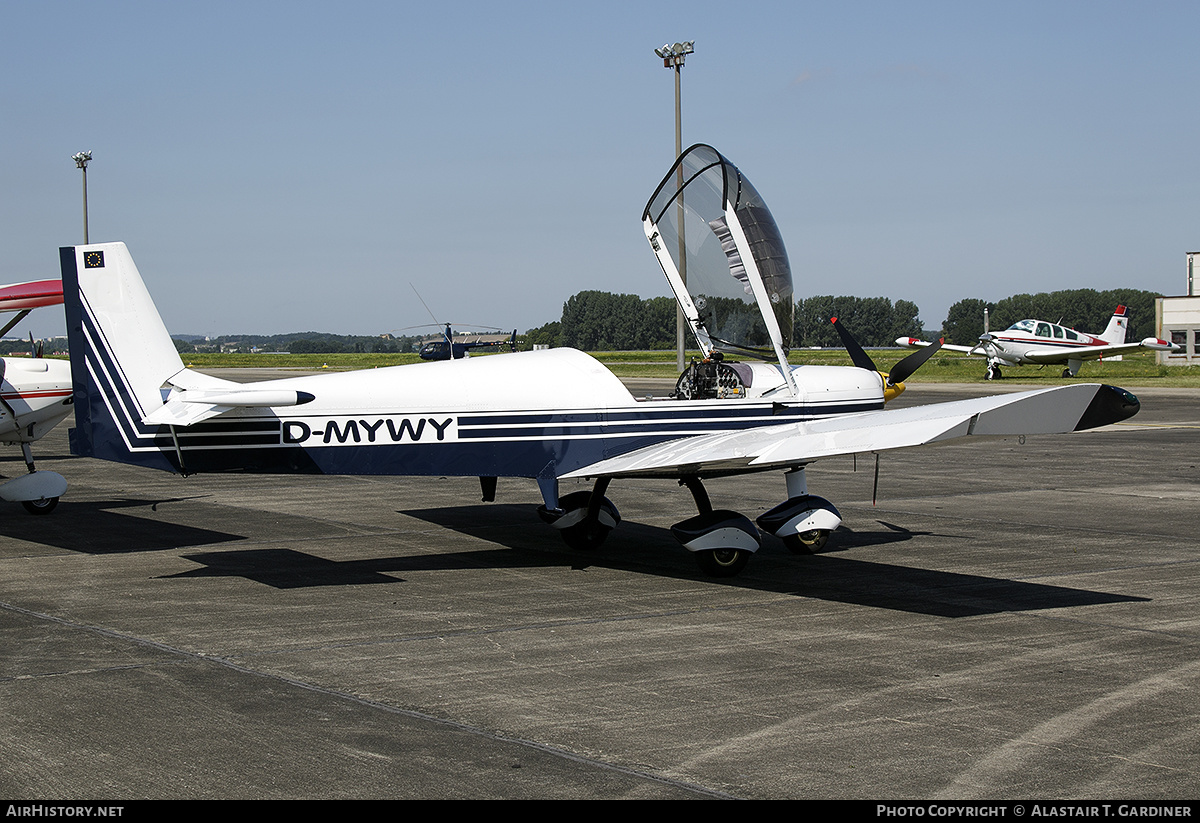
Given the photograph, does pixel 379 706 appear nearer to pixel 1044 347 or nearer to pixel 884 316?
pixel 1044 347

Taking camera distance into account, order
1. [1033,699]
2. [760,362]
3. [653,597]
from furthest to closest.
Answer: [760,362]
[653,597]
[1033,699]

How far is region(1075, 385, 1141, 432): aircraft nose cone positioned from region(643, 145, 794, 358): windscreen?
11.6 ft

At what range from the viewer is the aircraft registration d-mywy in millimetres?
9133

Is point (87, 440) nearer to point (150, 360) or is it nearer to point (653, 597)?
point (150, 360)

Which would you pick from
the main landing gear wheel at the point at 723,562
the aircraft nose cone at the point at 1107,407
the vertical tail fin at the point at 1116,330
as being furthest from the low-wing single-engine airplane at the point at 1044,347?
the aircraft nose cone at the point at 1107,407

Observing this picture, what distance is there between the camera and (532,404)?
9609 millimetres

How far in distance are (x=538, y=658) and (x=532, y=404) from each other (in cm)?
332

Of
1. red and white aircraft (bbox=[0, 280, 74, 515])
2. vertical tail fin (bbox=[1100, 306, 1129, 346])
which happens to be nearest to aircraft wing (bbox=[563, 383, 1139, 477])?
red and white aircraft (bbox=[0, 280, 74, 515])

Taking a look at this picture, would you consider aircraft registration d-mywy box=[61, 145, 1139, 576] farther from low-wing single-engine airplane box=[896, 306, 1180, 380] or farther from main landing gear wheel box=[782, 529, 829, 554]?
low-wing single-engine airplane box=[896, 306, 1180, 380]

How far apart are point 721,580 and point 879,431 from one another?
6.99 feet

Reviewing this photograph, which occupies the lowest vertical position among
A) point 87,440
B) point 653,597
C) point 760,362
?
point 653,597

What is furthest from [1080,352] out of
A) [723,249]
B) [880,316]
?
[880,316]
